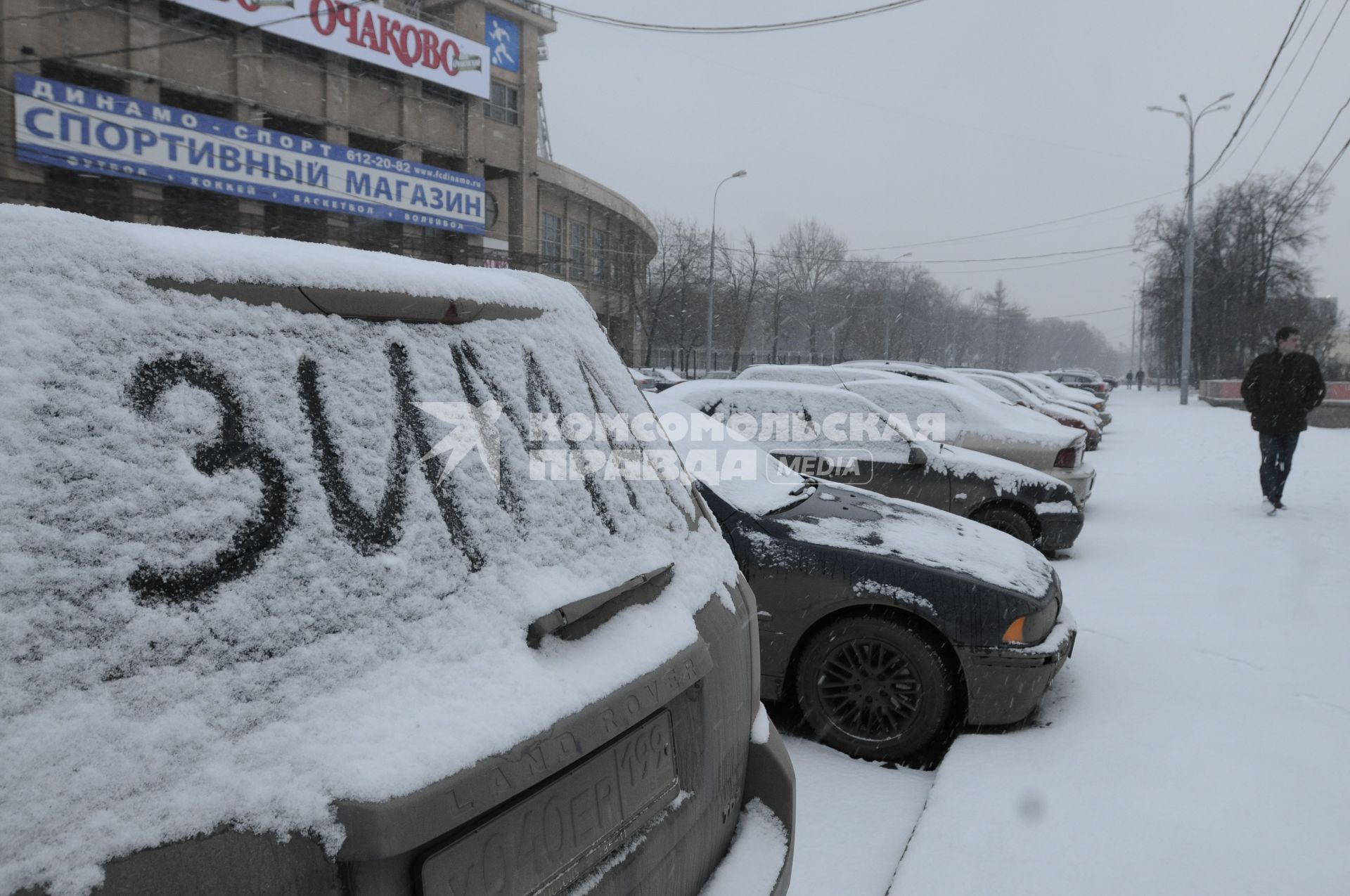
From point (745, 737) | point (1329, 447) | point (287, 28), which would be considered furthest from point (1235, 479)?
point (287, 28)

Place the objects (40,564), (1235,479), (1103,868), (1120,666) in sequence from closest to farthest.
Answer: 1. (40,564)
2. (1103,868)
3. (1120,666)
4. (1235,479)

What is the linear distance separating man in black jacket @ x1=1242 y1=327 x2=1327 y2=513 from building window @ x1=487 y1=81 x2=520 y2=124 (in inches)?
1238

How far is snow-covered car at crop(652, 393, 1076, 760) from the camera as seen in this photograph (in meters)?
3.46

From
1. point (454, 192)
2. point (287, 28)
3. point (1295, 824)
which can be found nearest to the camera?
point (1295, 824)

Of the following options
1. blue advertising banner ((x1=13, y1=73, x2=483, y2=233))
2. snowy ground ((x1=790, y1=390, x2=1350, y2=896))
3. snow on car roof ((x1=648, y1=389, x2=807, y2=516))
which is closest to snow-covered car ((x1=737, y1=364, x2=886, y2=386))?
snowy ground ((x1=790, y1=390, x2=1350, y2=896))

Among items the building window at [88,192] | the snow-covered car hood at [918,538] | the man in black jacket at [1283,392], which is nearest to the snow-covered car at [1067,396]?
the man in black jacket at [1283,392]

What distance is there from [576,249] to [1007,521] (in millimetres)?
38864

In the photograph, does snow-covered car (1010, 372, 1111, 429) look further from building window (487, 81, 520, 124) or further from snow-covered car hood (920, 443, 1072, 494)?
building window (487, 81, 520, 124)

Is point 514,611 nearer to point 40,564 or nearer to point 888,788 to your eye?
point 40,564

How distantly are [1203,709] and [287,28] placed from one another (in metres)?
30.7

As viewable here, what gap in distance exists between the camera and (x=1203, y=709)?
3.83 meters

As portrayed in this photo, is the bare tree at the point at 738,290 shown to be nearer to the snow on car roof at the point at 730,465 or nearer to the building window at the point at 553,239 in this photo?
the building window at the point at 553,239

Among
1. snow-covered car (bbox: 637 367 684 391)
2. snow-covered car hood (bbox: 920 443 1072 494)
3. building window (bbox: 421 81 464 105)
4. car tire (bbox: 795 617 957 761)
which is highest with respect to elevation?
building window (bbox: 421 81 464 105)

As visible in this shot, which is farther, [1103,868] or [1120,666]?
[1120,666]
